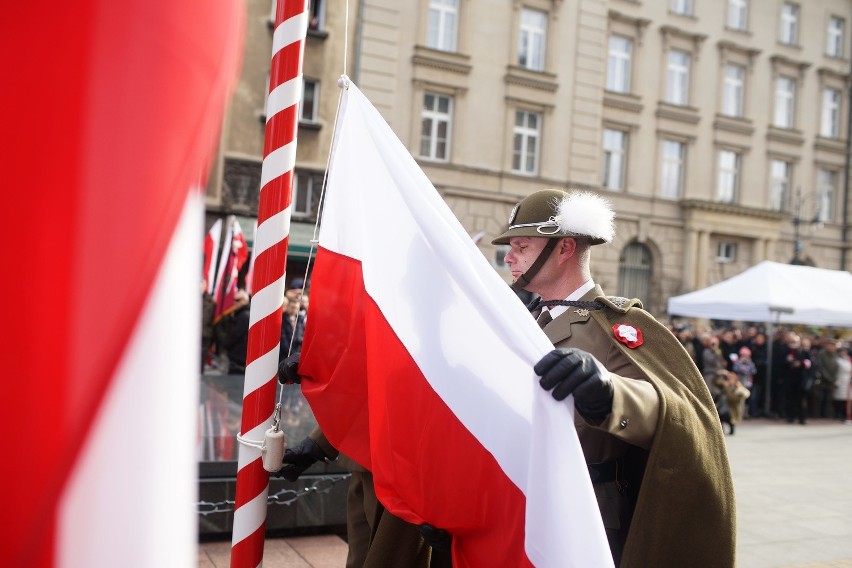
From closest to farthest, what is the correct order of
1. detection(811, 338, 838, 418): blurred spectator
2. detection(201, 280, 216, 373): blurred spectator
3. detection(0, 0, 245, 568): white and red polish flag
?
detection(0, 0, 245, 568): white and red polish flag → detection(201, 280, 216, 373): blurred spectator → detection(811, 338, 838, 418): blurred spectator

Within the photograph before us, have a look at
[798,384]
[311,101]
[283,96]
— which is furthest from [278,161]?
[311,101]

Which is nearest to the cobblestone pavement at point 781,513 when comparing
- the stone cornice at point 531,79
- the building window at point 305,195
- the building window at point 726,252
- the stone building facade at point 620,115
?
the stone building facade at point 620,115

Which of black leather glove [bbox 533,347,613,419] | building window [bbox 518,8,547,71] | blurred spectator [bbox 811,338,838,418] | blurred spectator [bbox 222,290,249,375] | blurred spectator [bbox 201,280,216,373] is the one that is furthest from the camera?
building window [bbox 518,8,547,71]

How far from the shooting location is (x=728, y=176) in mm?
27250

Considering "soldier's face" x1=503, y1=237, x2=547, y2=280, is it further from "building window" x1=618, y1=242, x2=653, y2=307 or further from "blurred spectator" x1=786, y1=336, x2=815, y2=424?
"building window" x1=618, y1=242, x2=653, y2=307

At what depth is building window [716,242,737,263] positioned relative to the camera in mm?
26906

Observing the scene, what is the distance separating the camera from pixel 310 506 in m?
4.94

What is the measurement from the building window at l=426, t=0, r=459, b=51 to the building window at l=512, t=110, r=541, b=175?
301 cm

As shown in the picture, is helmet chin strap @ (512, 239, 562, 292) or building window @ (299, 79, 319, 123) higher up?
building window @ (299, 79, 319, 123)

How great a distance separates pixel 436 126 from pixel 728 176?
38.4ft

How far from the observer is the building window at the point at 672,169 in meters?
25.9

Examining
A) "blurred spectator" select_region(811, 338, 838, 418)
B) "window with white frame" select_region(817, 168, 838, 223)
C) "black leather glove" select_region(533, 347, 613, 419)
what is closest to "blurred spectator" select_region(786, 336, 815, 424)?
"blurred spectator" select_region(811, 338, 838, 418)

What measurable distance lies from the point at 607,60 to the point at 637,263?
6.77 metres

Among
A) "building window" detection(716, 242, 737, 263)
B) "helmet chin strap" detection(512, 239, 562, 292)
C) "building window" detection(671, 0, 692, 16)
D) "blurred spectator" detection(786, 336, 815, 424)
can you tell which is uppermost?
"building window" detection(671, 0, 692, 16)
